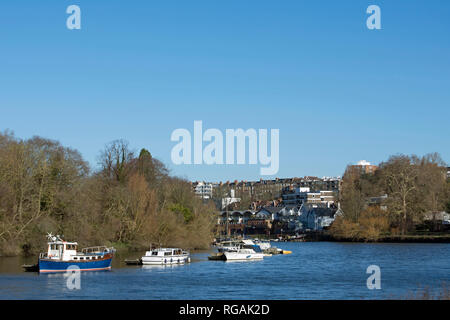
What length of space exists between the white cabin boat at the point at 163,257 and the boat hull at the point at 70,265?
8.63m

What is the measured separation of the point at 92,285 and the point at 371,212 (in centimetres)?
8392

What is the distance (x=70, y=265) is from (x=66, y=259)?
66cm

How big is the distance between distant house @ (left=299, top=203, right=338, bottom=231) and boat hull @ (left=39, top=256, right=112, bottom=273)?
389 feet

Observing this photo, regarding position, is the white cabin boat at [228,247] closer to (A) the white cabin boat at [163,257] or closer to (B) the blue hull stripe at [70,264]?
(A) the white cabin boat at [163,257]

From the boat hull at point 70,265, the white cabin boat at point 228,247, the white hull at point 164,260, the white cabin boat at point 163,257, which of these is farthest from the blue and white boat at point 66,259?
the white cabin boat at point 228,247

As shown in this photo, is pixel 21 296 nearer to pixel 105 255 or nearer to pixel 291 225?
pixel 105 255

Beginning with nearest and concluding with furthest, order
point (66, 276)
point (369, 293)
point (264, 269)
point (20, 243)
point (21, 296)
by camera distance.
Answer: point (21, 296), point (369, 293), point (66, 276), point (264, 269), point (20, 243)

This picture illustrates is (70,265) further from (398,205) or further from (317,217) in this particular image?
(317,217)

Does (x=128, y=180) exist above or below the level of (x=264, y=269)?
above

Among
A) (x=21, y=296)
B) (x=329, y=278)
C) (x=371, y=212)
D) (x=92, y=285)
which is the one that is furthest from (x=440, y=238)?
(x=21, y=296)

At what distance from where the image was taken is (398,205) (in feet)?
375

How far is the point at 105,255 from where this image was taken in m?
56.0

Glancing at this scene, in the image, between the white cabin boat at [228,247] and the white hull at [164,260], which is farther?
the white cabin boat at [228,247]

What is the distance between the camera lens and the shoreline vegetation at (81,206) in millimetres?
67438
